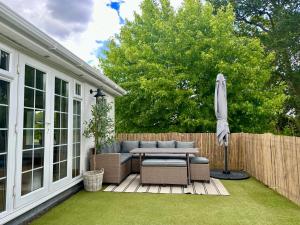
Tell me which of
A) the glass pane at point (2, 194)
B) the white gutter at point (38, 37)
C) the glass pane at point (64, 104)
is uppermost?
the white gutter at point (38, 37)

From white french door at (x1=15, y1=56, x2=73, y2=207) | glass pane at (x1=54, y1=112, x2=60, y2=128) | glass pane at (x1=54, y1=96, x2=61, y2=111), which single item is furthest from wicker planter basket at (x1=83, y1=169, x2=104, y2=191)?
glass pane at (x1=54, y1=96, x2=61, y2=111)

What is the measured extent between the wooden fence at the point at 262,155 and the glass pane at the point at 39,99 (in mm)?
4656

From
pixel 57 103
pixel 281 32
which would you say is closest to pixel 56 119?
pixel 57 103

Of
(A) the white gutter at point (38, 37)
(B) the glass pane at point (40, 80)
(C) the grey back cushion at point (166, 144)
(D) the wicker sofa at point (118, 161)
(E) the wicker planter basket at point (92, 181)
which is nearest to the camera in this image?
(A) the white gutter at point (38, 37)

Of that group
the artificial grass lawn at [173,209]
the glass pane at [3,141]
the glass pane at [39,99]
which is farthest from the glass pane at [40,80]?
the artificial grass lawn at [173,209]

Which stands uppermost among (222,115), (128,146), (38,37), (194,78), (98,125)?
(194,78)

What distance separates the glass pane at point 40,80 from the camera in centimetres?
393

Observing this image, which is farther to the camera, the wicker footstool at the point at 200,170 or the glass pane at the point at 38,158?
the wicker footstool at the point at 200,170

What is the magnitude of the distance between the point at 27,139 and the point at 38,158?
44 cm

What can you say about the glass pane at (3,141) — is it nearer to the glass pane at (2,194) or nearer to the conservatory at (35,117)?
the conservatory at (35,117)

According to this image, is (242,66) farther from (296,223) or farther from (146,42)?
(296,223)

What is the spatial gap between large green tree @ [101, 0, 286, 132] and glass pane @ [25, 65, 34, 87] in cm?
625

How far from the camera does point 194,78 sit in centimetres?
996

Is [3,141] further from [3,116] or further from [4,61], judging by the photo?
[4,61]
